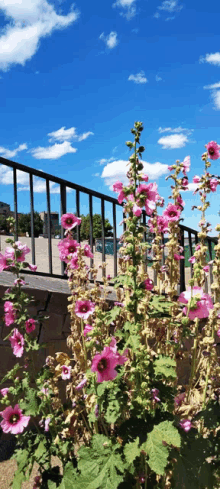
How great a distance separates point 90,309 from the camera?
2453mm

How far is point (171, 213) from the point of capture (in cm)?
267

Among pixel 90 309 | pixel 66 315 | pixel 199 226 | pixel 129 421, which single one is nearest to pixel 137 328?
pixel 129 421

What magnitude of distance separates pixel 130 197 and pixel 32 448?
140 cm

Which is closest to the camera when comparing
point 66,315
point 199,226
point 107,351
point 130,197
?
point 107,351

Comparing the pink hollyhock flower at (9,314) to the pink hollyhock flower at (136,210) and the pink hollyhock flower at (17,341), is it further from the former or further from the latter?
the pink hollyhock flower at (136,210)

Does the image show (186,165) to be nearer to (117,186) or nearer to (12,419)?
(117,186)

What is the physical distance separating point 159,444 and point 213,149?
1.63 m

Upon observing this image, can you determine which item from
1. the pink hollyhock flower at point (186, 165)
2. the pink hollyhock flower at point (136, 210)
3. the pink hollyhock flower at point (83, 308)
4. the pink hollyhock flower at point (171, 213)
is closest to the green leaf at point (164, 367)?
the pink hollyhock flower at point (83, 308)

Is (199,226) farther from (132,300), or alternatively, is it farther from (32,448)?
(32,448)

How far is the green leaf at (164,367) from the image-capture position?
1.92 meters

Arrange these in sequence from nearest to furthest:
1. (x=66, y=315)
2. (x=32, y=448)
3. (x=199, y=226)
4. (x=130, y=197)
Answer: (x=130, y=197) < (x=32, y=448) < (x=199, y=226) < (x=66, y=315)

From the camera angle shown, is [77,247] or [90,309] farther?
[77,247]

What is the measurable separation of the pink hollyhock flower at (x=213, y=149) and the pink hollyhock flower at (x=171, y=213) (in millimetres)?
361

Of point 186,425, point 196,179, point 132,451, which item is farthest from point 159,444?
point 196,179
